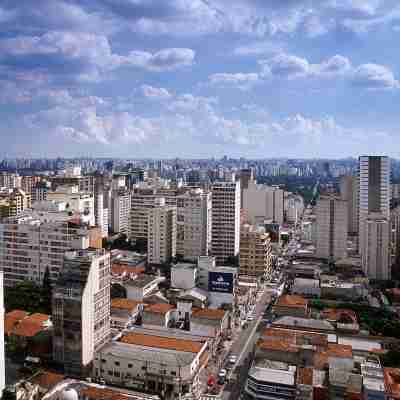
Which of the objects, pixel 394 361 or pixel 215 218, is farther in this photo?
pixel 215 218

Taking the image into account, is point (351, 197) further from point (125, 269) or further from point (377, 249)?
point (125, 269)

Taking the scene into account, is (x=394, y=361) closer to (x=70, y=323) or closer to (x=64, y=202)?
(x=70, y=323)

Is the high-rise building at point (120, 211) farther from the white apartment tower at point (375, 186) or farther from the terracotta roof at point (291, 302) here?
the terracotta roof at point (291, 302)

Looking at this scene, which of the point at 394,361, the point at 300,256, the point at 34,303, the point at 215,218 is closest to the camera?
the point at 394,361

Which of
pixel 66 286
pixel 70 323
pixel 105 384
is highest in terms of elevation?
pixel 66 286

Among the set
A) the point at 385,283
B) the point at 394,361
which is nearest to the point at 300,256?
the point at 385,283

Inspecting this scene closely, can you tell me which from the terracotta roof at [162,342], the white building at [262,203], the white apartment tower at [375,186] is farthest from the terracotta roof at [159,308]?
the white building at [262,203]
